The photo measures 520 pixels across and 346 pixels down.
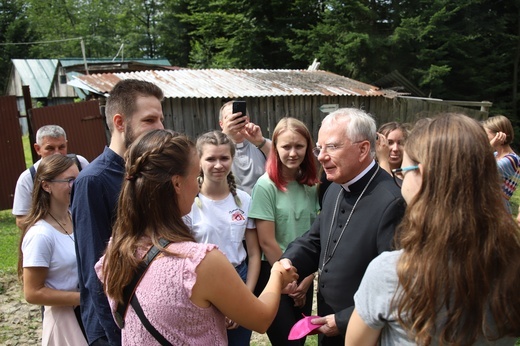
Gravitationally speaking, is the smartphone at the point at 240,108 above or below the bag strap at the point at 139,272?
above

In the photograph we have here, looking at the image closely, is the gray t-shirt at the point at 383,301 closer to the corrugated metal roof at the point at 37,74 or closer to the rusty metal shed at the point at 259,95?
the rusty metal shed at the point at 259,95

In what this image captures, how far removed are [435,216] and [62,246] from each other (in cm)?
227

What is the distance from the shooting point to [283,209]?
331 centimetres

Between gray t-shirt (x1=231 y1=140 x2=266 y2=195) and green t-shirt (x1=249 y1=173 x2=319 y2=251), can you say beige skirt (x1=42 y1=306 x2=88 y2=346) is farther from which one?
gray t-shirt (x1=231 y1=140 x2=266 y2=195)

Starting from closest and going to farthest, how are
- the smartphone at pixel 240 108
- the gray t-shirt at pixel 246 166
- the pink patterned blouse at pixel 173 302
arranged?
1. the pink patterned blouse at pixel 173 302
2. the smartphone at pixel 240 108
3. the gray t-shirt at pixel 246 166

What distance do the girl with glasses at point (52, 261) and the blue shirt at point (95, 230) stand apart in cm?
60

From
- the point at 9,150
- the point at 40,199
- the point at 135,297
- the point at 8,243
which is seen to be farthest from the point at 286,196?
the point at 9,150

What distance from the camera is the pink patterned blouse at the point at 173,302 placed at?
5.30 ft

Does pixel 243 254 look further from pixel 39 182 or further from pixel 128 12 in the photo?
pixel 128 12

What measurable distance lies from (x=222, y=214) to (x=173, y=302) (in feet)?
5.40

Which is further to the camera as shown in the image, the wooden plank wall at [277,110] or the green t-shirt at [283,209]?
the wooden plank wall at [277,110]

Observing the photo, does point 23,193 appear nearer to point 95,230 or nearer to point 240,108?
point 240,108

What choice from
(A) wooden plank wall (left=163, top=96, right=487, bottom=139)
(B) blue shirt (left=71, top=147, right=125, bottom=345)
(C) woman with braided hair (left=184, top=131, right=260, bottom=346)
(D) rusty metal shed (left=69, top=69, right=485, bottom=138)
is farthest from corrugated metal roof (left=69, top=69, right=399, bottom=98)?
(B) blue shirt (left=71, top=147, right=125, bottom=345)

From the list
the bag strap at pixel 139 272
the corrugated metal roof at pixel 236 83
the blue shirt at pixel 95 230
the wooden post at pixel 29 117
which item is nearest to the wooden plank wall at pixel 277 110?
the corrugated metal roof at pixel 236 83
